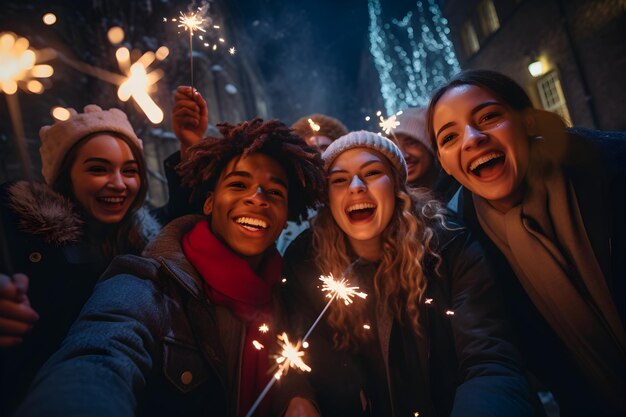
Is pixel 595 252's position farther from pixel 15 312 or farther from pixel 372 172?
pixel 15 312

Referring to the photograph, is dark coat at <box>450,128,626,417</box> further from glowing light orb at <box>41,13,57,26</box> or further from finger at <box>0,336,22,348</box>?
glowing light orb at <box>41,13,57,26</box>

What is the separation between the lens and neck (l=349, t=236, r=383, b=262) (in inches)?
111

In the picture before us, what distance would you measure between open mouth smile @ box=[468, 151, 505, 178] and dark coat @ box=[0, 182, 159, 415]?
10.9 ft

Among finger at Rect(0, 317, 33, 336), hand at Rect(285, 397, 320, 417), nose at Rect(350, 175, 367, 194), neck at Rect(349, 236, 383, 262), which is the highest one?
nose at Rect(350, 175, 367, 194)

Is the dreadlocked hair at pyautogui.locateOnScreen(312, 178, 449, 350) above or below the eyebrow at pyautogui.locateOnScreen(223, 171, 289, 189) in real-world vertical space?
below

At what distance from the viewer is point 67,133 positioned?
2777 mm

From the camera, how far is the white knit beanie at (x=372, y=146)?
2.79 meters

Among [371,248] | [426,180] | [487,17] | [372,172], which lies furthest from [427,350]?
[487,17]

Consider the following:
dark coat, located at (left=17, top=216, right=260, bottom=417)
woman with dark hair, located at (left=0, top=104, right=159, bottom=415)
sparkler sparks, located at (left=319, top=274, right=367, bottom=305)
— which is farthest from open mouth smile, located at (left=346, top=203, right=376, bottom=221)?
woman with dark hair, located at (left=0, top=104, right=159, bottom=415)

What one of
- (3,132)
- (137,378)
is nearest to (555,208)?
(137,378)

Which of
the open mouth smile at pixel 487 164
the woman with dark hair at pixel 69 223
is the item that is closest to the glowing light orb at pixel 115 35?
the woman with dark hair at pixel 69 223

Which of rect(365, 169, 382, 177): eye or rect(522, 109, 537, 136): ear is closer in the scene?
rect(522, 109, 537, 136): ear

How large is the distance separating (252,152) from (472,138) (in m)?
1.81

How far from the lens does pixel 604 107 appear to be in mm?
10039
